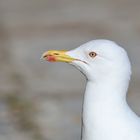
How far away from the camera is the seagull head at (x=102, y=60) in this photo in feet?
19.0

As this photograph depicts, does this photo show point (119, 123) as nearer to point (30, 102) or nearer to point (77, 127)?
point (77, 127)

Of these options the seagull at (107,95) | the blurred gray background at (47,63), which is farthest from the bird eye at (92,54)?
the blurred gray background at (47,63)

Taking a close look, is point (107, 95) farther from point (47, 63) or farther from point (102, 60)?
point (47, 63)

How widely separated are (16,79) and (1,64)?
535mm

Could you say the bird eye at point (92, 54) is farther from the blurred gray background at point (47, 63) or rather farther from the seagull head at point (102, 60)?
the blurred gray background at point (47, 63)

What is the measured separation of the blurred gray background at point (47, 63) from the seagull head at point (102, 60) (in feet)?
7.27

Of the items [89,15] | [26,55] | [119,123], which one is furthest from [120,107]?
[89,15]

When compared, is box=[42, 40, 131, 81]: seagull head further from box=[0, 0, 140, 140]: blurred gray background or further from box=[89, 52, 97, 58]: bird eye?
box=[0, 0, 140, 140]: blurred gray background

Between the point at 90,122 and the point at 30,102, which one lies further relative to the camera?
the point at 30,102

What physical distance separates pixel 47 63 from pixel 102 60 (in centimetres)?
439

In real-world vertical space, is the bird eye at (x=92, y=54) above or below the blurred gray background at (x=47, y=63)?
above

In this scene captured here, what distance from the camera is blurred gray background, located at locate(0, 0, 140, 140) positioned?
8.59 meters

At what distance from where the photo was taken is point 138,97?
361 inches

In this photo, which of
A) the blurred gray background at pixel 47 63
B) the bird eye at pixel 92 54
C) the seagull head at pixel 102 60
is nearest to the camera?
the seagull head at pixel 102 60
